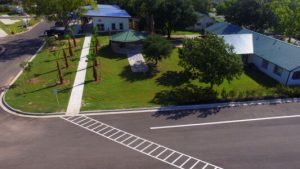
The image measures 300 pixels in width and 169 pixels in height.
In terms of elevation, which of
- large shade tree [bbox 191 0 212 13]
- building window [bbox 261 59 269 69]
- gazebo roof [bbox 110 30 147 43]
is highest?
large shade tree [bbox 191 0 212 13]

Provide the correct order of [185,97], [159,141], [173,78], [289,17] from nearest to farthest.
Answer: [159,141], [185,97], [173,78], [289,17]

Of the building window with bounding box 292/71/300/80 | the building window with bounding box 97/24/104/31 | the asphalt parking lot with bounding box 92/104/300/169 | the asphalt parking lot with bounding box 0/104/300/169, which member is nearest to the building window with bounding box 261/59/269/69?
the building window with bounding box 292/71/300/80

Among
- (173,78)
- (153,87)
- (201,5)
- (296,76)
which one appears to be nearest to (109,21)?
(201,5)

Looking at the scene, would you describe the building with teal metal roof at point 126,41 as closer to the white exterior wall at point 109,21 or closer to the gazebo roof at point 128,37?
the gazebo roof at point 128,37

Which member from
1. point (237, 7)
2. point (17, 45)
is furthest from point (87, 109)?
point (237, 7)

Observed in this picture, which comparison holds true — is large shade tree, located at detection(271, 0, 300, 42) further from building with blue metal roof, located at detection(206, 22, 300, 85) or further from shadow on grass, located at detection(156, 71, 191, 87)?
shadow on grass, located at detection(156, 71, 191, 87)

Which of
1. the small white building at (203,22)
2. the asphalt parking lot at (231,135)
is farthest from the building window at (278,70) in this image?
the small white building at (203,22)

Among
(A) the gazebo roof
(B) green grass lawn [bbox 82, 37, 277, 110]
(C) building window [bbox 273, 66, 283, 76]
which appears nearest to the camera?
(B) green grass lawn [bbox 82, 37, 277, 110]

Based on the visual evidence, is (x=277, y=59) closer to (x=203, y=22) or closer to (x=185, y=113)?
(x=185, y=113)
